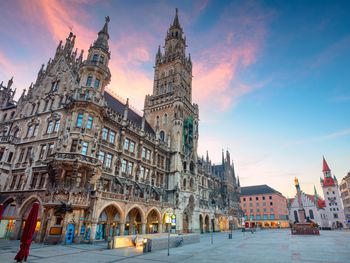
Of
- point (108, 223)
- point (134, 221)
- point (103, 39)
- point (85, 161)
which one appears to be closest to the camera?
point (85, 161)

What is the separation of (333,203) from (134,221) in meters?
99.5

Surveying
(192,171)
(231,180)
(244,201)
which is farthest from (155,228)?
(244,201)

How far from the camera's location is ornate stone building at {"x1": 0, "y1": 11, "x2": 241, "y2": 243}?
1017 inches

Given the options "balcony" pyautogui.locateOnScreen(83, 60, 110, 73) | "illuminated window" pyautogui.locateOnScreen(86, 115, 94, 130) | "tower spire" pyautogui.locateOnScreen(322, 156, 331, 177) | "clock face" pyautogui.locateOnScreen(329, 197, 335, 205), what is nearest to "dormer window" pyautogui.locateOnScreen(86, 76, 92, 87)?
"balcony" pyautogui.locateOnScreen(83, 60, 110, 73)

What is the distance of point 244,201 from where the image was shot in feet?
379

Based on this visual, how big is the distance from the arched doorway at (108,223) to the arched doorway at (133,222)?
2.61 metres

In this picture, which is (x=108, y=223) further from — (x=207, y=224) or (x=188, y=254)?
(x=207, y=224)

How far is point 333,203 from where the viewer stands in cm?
9569

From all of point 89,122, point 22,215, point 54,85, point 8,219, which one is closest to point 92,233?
point 22,215

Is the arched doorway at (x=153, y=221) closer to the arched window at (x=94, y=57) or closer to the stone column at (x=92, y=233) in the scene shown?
the stone column at (x=92, y=233)

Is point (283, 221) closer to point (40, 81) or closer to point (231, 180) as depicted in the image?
point (231, 180)

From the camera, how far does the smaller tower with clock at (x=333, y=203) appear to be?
9212 cm

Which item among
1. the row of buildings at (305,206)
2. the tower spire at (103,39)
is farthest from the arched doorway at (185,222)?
the row of buildings at (305,206)

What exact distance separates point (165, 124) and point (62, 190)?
31758mm
